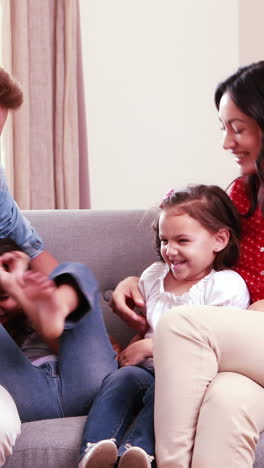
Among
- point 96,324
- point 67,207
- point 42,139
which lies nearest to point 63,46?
point 42,139

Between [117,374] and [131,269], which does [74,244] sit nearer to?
[131,269]

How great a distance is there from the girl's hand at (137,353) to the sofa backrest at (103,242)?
0.27 m

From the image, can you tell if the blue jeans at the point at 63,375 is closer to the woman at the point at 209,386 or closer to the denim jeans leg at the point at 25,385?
the denim jeans leg at the point at 25,385

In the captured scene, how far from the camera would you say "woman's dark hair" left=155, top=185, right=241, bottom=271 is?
1.93m

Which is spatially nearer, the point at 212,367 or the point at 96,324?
the point at 212,367

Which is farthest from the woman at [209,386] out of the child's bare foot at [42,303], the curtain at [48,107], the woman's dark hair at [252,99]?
the curtain at [48,107]

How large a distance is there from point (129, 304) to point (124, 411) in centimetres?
47

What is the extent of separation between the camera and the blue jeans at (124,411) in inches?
58.9

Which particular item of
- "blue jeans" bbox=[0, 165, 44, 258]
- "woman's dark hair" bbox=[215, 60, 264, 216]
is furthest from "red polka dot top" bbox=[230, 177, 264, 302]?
"blue jeans" bbox=[0, 165, 44, 258]

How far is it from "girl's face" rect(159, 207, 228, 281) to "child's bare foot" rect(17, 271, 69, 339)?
49 centimetres

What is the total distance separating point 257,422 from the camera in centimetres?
147

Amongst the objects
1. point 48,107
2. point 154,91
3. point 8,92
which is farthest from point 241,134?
point 154,91

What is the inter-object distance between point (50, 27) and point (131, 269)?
5.44 ft

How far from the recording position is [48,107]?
338 centimetres
